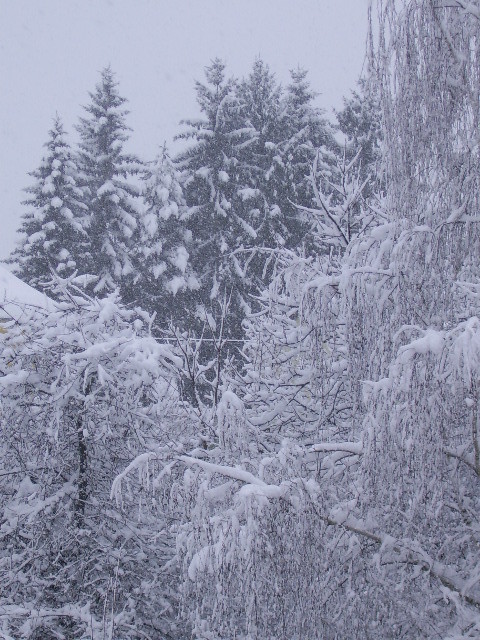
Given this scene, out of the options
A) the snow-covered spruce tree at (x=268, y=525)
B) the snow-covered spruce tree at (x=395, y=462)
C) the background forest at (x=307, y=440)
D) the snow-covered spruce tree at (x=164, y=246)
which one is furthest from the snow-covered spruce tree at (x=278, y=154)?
the snow-covered spruce tree at (x=395, y=462)

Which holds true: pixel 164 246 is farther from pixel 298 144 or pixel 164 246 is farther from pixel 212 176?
pixel 298 144

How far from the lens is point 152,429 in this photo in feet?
25.1

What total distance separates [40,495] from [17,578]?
73 centimetres

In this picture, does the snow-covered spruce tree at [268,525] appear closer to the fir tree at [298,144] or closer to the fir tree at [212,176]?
the fir tree at [212,176]

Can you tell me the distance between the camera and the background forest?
4.34m

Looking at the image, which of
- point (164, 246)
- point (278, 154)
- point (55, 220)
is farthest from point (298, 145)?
point (55, 220)

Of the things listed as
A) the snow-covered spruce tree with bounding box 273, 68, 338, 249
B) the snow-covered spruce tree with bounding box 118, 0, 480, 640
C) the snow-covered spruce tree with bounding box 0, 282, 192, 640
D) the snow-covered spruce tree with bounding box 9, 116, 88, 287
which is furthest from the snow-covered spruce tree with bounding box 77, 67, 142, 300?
the snow-covered spruce tree with bounding box 118, 0, 480, 640

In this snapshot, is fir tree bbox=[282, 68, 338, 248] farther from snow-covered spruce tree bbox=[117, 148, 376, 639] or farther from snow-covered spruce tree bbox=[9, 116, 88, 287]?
snow-covered spruce tree bbox=[117, 148, 376, 639]

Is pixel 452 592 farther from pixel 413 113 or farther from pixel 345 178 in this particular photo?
pixel 345 178

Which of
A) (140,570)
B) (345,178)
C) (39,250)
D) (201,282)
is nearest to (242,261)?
(201,282)

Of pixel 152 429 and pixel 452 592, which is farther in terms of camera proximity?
pixel 152 429

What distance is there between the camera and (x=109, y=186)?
30781 mm

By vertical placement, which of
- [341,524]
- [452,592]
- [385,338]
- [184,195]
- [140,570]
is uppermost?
[184,195]

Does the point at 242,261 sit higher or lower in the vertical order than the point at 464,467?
higher
